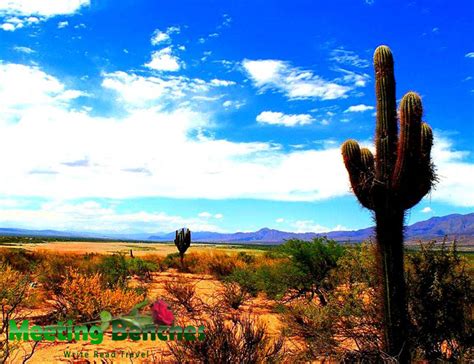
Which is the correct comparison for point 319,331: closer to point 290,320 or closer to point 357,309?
point 357,309

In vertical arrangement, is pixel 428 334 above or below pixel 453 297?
below

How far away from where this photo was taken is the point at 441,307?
752 cm

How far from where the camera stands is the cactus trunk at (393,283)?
6.82 meters

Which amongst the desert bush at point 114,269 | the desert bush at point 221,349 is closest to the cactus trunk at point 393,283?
the desert bush at point 221,349

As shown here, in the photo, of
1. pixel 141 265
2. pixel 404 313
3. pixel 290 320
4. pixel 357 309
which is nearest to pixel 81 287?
pixel 290 320

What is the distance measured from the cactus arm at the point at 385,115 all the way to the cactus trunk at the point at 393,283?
0.70m

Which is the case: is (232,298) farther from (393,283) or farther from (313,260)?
(393,283)

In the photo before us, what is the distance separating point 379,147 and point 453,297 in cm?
305

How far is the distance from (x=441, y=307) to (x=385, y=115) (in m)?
3.58

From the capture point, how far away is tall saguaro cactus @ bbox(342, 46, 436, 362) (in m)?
6.88

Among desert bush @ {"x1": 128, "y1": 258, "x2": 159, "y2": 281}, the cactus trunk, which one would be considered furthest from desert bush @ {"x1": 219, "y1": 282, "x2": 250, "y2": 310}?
desert bush @ {"x1": 128, "y1": 258, "x2": 159, "y2": 281}

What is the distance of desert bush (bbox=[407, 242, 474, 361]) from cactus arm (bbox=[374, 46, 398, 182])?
7.12 feet

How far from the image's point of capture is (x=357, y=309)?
318 inches

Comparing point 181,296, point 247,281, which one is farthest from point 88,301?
point 247,281
